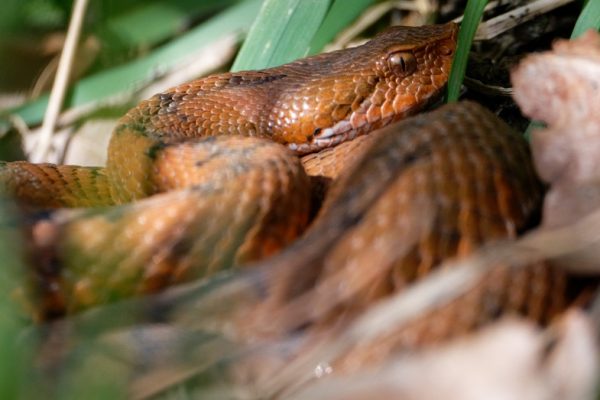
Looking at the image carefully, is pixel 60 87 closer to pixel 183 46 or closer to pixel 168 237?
pixel 183 46

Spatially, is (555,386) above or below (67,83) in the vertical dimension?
below

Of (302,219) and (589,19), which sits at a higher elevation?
(589,19)

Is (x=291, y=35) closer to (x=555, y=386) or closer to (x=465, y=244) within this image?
(x=465, y=244)

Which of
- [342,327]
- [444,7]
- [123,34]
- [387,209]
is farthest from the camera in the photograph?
[444,7]

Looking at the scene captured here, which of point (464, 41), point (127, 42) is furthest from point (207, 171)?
point (464, 41)

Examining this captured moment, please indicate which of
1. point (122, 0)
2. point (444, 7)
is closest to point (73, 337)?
point (122, 0)

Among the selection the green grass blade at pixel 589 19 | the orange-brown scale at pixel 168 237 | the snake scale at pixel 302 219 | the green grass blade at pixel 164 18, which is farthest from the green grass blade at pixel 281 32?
the orange-brown scale at pixel 168 237

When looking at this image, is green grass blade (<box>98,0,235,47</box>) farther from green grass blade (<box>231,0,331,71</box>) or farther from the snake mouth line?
the snake mouth line
